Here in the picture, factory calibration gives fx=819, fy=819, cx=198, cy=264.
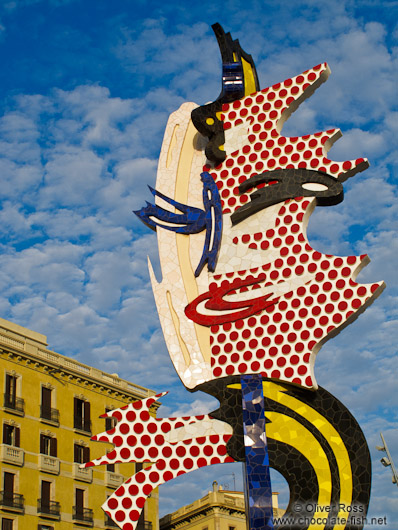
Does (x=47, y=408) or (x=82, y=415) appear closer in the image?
(x=47, y=408)

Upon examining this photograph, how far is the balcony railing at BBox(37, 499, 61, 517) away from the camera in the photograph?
105 feet

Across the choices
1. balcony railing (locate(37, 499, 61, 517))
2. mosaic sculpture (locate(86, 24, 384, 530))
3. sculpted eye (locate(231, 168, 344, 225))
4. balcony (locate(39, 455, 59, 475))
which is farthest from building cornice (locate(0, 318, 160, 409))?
sculpted eye (locate(231, 168, 344, 225))

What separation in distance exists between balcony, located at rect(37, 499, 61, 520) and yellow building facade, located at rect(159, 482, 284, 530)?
33.6ft

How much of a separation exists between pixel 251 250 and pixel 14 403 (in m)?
17.0

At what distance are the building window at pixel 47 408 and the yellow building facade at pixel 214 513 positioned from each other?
35.1 feet

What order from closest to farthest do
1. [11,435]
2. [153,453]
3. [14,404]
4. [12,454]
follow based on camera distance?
[153,453]
[12,454]
[11,435]
[14,404]

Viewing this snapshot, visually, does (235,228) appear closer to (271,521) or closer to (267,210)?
(267,210)

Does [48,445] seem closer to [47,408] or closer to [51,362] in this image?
[47,408]

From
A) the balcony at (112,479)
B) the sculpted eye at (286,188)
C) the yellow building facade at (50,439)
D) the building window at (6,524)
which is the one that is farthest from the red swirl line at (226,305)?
the balcony at (112,479)

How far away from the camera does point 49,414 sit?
112ft

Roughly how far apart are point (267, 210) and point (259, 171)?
1121 millimetres

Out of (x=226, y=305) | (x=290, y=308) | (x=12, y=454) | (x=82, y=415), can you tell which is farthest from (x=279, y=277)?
(x=82, y=415)

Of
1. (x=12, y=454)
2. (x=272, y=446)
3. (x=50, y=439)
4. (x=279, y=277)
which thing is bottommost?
(x=272, y=446)

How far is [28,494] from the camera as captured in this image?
31875 millimetres
